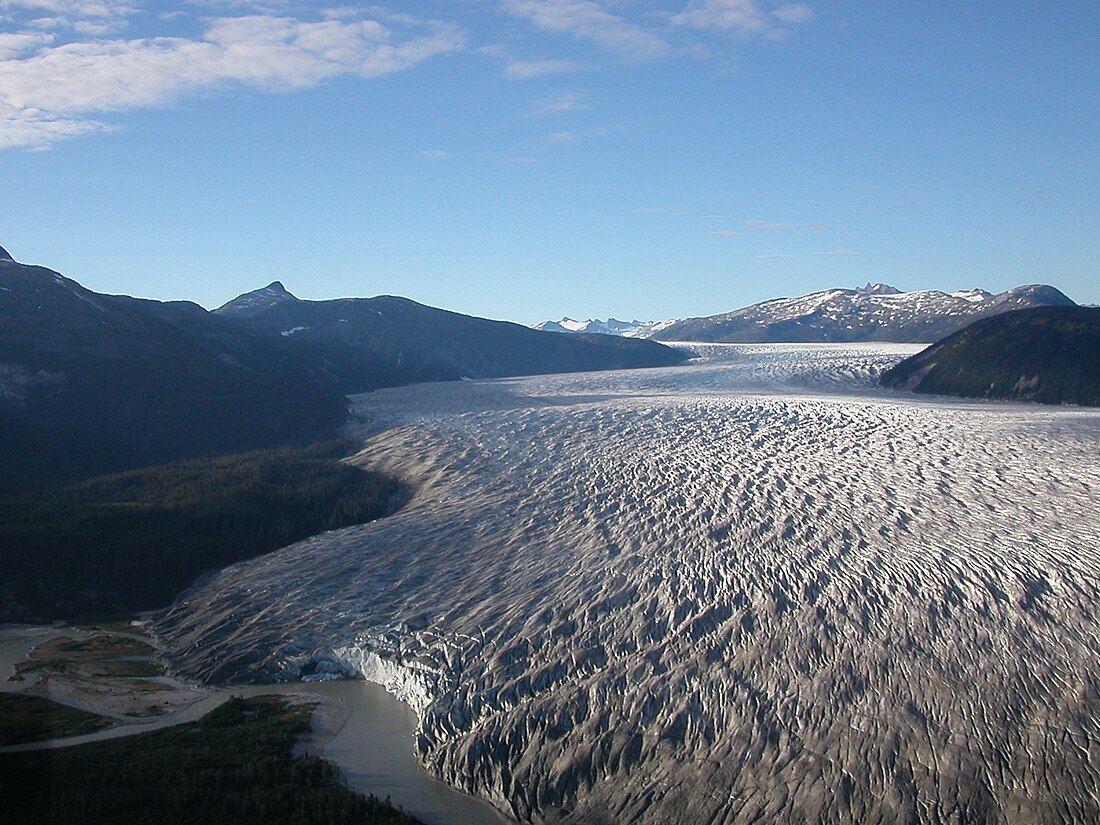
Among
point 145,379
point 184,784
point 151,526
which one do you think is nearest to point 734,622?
point 184,784

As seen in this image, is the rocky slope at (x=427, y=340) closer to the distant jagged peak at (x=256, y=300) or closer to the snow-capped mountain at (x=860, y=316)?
the distant jagged peak at (x=256, y=300)

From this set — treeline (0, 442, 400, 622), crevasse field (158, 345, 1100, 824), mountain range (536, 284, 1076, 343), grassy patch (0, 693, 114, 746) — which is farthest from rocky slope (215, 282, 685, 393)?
grassy patch (0, 693, 114, 746)

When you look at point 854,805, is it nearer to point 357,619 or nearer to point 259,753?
point 259,753

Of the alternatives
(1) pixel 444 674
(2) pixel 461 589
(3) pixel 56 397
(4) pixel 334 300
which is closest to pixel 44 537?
(2) pixel 461 589

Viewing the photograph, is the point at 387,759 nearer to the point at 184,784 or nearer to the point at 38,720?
the point at 184,784

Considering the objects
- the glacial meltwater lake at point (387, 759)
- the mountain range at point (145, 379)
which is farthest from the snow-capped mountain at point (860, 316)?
the glacial meltwater lake at point (387, 759)
